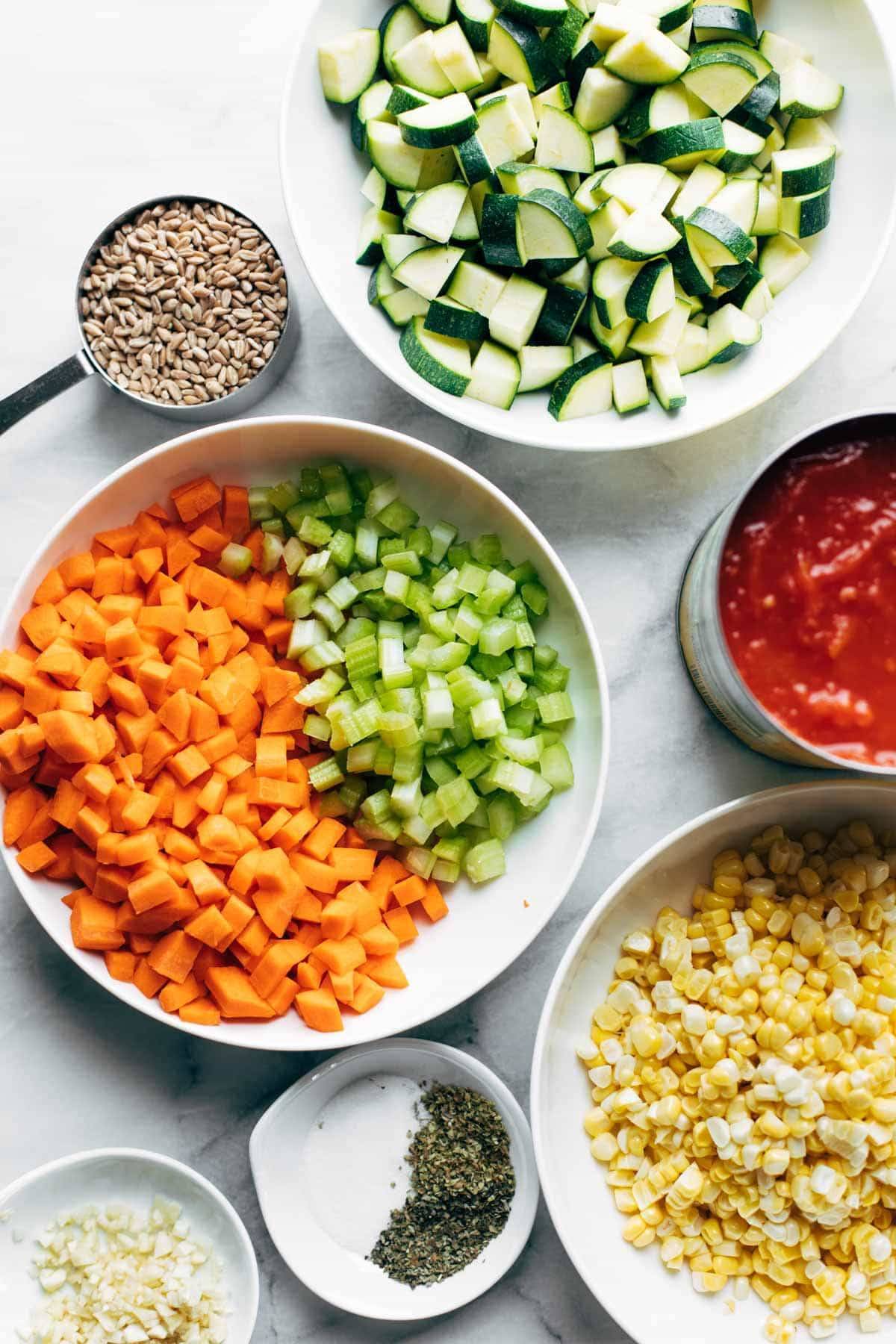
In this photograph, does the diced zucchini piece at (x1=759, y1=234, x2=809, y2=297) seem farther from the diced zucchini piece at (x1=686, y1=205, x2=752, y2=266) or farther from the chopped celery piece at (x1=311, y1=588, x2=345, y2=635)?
the chopped celery piece at (x1=311, y1=588, x2=345, y2=635)

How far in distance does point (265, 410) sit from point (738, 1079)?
163 centimetres

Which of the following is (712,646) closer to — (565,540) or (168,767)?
(565,540)

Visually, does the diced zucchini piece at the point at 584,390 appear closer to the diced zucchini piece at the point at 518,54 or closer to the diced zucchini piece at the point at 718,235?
the diced zucchini piece at the point at 718,235

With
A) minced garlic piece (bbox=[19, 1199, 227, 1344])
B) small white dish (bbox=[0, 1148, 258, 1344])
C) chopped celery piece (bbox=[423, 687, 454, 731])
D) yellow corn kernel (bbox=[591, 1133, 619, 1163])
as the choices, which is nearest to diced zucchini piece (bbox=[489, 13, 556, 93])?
chopped celery piece (bbox=[423, 687, 454, 731])

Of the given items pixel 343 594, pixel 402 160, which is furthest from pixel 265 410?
pixel 402 160

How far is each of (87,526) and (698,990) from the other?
4.88ft

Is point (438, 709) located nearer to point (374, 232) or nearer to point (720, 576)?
point (720, 576)

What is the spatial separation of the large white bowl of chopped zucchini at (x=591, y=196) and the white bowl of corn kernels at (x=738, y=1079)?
88cm

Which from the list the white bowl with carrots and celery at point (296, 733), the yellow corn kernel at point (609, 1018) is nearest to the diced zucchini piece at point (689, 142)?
the white bowl with carrots and celery at point (296, 733)

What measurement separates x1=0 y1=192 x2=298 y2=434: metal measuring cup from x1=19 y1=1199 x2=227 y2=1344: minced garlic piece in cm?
162

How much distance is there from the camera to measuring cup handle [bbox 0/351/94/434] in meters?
2.08

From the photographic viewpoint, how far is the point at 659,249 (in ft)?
6.16

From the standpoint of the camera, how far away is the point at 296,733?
6.84ft

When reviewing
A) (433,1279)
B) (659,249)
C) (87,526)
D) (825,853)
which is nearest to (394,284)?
(659,249)
